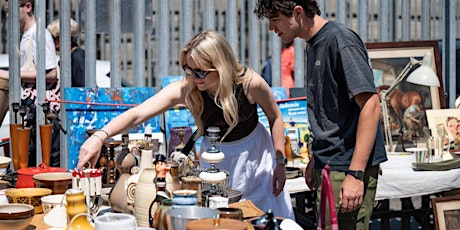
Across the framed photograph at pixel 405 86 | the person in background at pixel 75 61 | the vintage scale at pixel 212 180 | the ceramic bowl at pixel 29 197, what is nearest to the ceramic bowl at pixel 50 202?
the ceramic bowl at pixel 29 197

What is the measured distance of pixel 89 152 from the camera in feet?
9.03

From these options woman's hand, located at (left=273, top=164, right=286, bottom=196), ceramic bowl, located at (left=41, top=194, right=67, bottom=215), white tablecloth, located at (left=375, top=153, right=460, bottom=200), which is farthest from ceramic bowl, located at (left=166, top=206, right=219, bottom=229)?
white tablecloth, located at (left=375, top=153, right=460, bottom=200)

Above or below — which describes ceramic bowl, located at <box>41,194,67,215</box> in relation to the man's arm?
below

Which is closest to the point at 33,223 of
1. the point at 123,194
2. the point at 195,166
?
the point at 123,194

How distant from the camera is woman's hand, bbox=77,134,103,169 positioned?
271 centimetres

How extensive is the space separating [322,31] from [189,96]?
78cm

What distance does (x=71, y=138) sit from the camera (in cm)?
408

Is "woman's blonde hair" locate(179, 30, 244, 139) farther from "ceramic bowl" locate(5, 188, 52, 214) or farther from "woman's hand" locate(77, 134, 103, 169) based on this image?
"ceramic bowl" locate(5, 188, 52, 214)

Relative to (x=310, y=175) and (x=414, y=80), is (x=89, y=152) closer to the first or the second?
(x=310, y=175)

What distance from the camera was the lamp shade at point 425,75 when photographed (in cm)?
476

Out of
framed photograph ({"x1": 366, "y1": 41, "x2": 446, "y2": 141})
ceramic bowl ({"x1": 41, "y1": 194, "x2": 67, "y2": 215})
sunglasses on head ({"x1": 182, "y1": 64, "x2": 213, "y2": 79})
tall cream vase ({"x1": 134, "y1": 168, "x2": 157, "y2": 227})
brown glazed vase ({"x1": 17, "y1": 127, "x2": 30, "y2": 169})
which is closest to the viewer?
tall cream vase ({"x1": 134, "y1": 168, "x2": 157, "y2": 227})

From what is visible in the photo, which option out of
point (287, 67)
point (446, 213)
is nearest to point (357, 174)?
point (446, 213)

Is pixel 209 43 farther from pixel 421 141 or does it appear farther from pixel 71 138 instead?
pixel 421 141

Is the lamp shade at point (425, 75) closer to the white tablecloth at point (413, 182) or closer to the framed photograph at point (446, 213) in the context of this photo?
the white tablecloth at point (413, 182)
